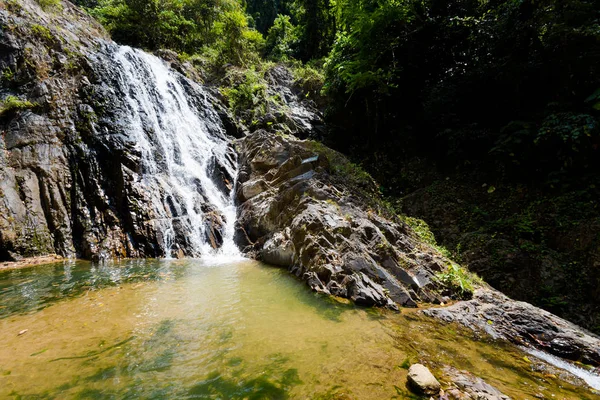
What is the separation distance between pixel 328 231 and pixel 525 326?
4.13 meters

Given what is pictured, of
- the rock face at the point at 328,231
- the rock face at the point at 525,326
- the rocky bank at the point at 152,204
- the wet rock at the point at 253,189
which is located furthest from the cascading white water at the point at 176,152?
the rock face at the point at 525,326

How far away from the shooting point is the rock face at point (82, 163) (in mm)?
8562

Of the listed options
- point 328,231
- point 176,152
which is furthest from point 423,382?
point 176,152

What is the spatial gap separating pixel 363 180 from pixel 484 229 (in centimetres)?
445

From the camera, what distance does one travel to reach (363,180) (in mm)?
11039

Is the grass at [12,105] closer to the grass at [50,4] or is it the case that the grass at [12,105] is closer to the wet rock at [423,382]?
the grass at [50,4]

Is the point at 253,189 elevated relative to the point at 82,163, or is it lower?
lower

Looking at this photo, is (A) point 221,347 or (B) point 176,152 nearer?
(A) point 221,347

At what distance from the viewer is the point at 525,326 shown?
4582 mm

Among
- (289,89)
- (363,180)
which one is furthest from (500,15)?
(289,89)

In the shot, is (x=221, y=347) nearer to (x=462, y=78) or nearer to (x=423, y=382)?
(x=423, y=382)

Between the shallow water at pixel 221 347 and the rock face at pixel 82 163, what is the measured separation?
3.19 metres

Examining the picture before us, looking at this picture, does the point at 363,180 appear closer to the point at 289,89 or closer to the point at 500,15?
the point at 500,15

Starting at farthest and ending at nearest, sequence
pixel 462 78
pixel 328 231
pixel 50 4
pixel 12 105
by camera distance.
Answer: pixel 50 4
pixel 462 78
pixel 12 105
pixel 328 231
